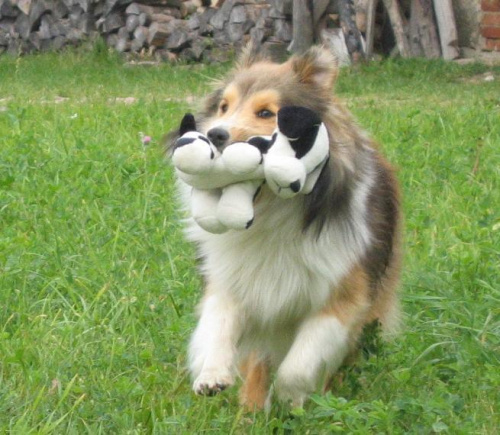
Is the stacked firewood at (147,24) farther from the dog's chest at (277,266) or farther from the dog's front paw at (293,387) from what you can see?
the dog's front paw at (293,387)

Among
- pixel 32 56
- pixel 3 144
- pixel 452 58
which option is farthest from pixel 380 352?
pixel 32 56

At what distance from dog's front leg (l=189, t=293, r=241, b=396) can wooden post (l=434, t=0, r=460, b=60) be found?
9082 mm

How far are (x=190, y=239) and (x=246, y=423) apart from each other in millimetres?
727

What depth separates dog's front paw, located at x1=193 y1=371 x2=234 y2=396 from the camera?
11.7 ft

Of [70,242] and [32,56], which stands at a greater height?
[70,242]

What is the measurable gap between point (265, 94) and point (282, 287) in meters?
0.64

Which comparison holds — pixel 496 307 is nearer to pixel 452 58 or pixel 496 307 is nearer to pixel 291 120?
pixel 291 120

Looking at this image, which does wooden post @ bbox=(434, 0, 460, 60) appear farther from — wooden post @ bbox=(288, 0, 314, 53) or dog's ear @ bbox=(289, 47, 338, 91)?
dog's ear @ bbox=(289, 47, 338, 91)

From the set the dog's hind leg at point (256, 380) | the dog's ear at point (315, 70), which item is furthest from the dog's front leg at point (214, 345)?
the dog's ear at point (315, 70)

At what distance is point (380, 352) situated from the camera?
4016mm

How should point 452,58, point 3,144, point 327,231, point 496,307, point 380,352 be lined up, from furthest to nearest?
point 452,58 < point 3,144 < point 496,307 < point 380,352 < point 327,231

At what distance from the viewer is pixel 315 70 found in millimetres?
3834

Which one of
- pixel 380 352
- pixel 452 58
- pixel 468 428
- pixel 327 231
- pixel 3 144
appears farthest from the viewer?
pixel 452 58

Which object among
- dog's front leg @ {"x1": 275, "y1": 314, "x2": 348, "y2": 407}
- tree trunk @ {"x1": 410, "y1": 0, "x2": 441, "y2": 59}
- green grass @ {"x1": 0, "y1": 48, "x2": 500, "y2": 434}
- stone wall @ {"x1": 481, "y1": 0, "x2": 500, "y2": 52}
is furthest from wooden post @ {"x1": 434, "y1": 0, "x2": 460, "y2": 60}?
dog's front leg @ {"x1": 275, "y1": 314, "x2": 348, "y2": 407}
